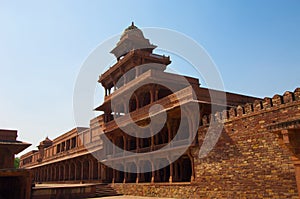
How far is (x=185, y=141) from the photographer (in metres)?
17.1

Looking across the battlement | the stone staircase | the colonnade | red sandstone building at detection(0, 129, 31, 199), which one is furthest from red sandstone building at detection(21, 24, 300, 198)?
red sandstone building at detection(0, 129, 31, 199)

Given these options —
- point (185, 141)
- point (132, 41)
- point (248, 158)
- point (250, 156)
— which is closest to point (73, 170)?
point (132, 41)

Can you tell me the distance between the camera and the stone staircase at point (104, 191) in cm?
2092

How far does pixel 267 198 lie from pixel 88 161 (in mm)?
21949

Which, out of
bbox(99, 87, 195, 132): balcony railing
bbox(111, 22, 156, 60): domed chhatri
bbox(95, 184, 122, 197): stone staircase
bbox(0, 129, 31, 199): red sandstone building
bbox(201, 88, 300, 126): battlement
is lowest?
bbox(95, 184, 122, 197): stone staircase

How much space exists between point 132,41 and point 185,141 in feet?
41.7

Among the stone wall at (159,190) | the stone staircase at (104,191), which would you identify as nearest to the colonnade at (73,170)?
the stone staircase at (104,191)

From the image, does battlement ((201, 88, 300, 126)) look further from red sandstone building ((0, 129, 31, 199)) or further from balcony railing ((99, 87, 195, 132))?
red sandstone building ((0, 129, 31, 199))

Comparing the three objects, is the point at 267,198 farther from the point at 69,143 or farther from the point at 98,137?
the point at 69,143

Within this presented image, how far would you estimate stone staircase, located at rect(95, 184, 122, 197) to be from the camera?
68.6 feet

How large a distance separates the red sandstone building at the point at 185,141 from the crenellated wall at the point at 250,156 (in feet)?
0.13

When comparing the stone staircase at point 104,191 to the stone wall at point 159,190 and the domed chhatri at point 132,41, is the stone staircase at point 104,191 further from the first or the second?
the domed chhatri at point 132,41

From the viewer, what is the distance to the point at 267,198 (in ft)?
40.0

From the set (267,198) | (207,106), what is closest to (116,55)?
(207,106)
